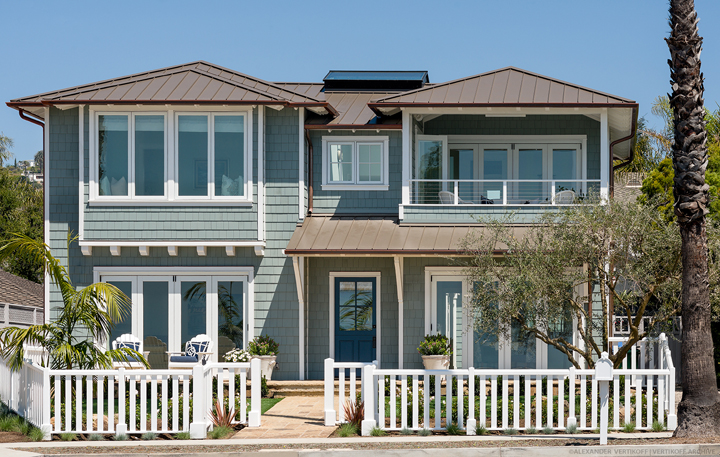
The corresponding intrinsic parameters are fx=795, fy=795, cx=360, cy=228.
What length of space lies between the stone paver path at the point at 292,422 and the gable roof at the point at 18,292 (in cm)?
1648

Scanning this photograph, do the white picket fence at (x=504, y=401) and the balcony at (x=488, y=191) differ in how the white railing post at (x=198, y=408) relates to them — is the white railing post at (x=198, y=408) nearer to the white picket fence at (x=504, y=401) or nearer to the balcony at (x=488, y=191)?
the white picket fence at (x=504, y=401)

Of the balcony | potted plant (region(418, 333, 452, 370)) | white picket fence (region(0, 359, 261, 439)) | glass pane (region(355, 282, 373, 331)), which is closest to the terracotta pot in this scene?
potted plant (region(418, 333, 452, 370))

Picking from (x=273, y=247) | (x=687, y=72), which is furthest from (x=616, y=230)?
(x=273, y=247)

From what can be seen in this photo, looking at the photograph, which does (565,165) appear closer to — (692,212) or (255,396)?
(692,212)

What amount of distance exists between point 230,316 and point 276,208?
242 cm

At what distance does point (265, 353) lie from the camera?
1584 cm

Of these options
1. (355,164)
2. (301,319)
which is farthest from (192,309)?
(355,164)

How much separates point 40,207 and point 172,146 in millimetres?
24350

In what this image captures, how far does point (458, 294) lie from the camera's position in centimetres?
1675

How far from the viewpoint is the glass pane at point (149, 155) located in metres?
16.1

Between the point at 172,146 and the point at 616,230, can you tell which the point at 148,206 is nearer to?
the point at 172,146

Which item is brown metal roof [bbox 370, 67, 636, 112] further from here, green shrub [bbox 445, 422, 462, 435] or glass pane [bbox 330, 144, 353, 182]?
green shrub [bbox 445, 422, 462, 435]

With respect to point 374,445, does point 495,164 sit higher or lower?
higher

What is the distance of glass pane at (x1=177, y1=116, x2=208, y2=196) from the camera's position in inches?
635
